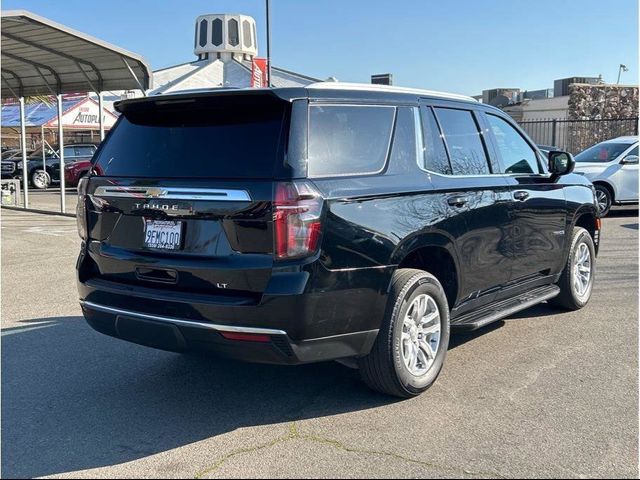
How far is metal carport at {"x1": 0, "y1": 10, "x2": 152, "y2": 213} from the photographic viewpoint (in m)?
11.3

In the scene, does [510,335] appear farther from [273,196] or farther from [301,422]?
[273,196]

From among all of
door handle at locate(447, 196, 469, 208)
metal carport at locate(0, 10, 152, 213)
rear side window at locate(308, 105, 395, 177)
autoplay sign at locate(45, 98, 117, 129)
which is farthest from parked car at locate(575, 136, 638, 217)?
autoplay sign at locate(45, 98, 117, 129)

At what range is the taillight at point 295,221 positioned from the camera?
11.8 ft

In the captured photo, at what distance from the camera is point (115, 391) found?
14.9 ft

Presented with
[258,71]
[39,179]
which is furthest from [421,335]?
[39,179]

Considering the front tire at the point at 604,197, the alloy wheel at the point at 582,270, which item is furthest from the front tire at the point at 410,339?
the front tire at the point at 604,197

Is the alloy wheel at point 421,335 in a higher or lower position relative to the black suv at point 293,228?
lower

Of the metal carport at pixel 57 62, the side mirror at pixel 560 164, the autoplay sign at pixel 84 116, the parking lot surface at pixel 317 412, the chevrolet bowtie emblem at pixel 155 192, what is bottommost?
the parking lot surface at pixel 317 412

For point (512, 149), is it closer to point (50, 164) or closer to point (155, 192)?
point (155, 192)

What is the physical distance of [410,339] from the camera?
4359 millimetres

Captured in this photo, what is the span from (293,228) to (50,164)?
24881 millimetres

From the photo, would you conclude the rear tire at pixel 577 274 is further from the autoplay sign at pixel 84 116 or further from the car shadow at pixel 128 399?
the autoplay sign at pixel 84 116

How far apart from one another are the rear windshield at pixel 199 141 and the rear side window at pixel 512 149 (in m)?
2.46

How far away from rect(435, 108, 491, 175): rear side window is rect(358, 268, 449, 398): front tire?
1.00 m
